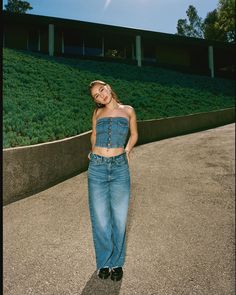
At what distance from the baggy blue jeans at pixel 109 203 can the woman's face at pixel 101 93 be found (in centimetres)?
57

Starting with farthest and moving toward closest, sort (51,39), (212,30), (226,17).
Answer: (212,30)
(226,17)
(51,39)

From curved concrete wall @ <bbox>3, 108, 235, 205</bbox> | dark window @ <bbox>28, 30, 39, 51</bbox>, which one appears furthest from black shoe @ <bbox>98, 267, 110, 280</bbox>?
dark window @ <bbox>28, 30, 39, 51</bbox>

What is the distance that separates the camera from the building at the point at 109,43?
2556 centimetres

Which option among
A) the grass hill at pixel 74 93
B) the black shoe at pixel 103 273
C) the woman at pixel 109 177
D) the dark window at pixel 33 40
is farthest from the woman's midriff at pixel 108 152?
the dark window at pixel 33 40

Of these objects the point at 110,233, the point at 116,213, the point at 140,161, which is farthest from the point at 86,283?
the point at 140,161

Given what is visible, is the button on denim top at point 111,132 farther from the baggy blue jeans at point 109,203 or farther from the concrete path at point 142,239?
the concrete path at point 142,239

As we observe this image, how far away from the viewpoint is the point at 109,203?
336 cm

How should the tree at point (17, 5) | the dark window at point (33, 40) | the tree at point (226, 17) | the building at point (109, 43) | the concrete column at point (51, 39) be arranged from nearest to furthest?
the concrete column at point (51, 39)
the building at point (109, 43)
the dark window at point (33, 40)
the tree at point (226, 17)
the tree at point (17, 5)

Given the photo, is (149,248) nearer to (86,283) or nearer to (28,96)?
(86,283)

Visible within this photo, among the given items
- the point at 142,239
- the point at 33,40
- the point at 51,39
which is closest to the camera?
the point at 142,239

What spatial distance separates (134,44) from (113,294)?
30350 millimetres

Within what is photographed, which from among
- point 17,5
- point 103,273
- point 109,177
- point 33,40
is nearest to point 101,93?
point 109,177

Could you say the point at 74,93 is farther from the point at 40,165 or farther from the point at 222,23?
the point at 222,23

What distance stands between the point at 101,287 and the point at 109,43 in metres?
28.8
